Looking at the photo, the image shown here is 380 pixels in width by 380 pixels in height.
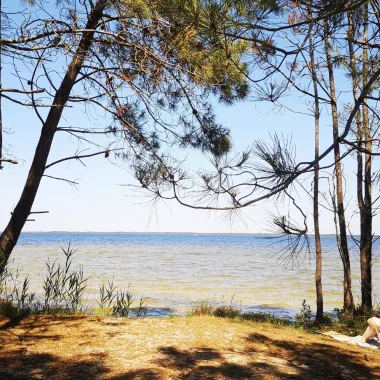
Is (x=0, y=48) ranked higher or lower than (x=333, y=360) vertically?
higher

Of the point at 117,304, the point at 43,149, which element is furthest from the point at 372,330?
the point at 43,149

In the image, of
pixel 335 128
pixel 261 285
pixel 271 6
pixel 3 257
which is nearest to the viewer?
pixel 271 6

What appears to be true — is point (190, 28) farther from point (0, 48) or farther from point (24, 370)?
point (24, 370)

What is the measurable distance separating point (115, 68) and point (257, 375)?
166 inches

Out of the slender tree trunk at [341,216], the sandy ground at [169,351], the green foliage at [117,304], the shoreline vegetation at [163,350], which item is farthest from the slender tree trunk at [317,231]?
the green foliage at [117,304]

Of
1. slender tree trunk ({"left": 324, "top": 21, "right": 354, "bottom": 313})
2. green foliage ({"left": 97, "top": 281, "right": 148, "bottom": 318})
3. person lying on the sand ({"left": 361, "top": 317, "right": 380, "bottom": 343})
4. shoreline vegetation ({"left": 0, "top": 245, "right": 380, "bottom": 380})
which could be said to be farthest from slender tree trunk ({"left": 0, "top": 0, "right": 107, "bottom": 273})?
person lying on the sand ({"left": 361, "top": 317, "right": 380, "bottom": 343})

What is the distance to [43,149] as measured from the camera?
598 cm

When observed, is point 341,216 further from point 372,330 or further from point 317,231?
point 372,330

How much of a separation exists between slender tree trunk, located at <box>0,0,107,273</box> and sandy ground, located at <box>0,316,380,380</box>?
3.57 ft

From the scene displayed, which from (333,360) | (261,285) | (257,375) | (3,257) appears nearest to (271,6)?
(257,375)

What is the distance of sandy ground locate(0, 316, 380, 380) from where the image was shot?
3.78m

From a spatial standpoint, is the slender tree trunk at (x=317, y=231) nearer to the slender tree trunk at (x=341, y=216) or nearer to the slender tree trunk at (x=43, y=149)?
the slender tree trunk at (x=341, y=216)

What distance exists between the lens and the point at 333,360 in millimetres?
4414

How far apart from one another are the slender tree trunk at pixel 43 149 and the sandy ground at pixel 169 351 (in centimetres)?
109
